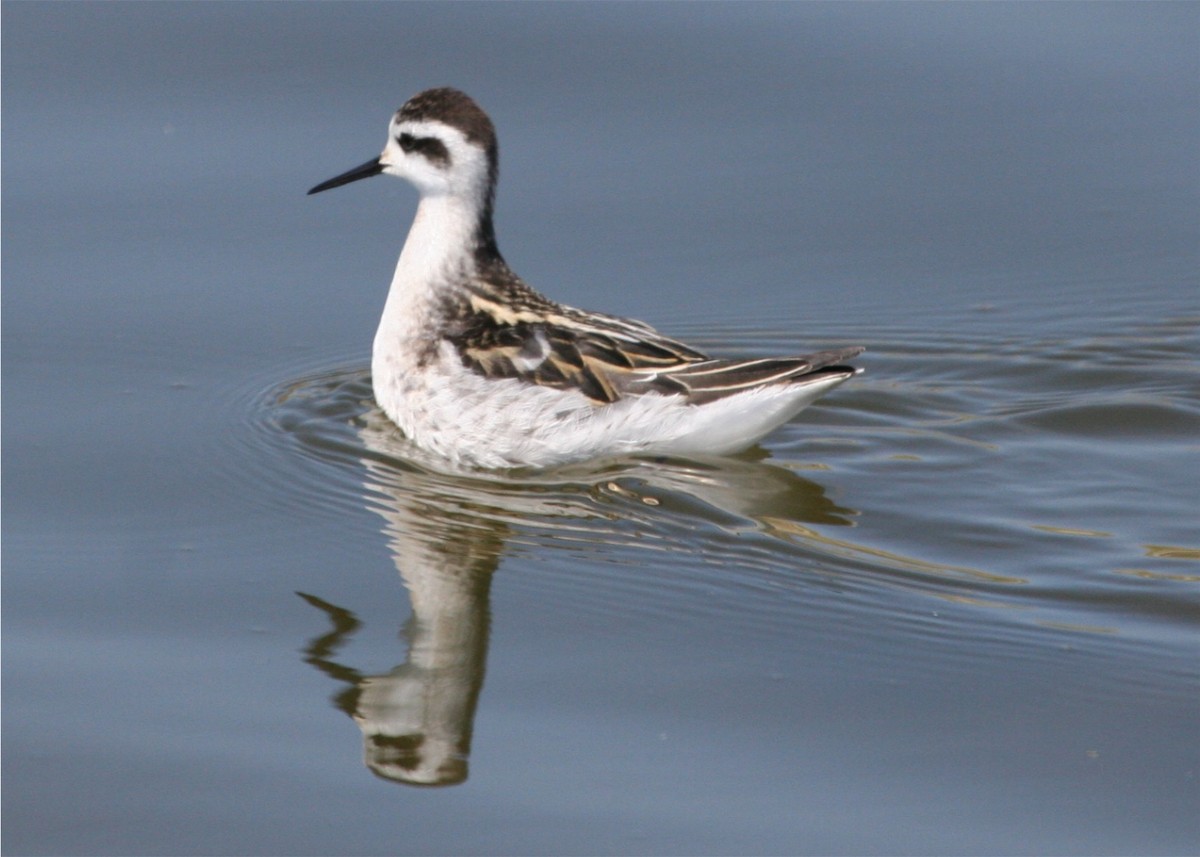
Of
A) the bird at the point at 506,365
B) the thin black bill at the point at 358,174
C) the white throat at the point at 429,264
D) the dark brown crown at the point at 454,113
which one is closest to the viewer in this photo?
the bird at the point at 506,365

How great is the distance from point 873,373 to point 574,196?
238cm

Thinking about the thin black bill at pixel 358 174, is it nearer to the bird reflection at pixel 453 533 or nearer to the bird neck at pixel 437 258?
the bird neck at pixel 437 258

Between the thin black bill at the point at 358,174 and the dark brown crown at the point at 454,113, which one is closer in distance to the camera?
the dark brown crown at the point at 454,113

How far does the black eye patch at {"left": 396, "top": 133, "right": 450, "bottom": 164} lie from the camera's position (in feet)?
32.4

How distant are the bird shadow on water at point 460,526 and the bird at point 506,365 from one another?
0.49 ft

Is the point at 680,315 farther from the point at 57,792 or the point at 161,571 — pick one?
the point at 57,792

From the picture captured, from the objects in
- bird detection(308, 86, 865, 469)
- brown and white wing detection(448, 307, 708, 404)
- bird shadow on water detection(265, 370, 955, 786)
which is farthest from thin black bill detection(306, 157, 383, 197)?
brown and white wing detection(448, 307, 708, 404)

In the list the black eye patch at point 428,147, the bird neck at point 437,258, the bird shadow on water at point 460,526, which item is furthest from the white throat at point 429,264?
the bird shadow on water at point 460,526

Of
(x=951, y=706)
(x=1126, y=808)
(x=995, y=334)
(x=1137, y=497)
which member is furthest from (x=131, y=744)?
(x=995, y=334)

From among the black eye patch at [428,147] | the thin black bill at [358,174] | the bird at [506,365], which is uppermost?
the black eye patch at [428,147]

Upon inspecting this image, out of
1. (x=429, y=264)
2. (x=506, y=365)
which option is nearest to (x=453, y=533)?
(x=506, y=365)

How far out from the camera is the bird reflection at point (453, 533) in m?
6.71

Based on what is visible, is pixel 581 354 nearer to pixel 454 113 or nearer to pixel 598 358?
pixel 598 358

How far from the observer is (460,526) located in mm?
8398
